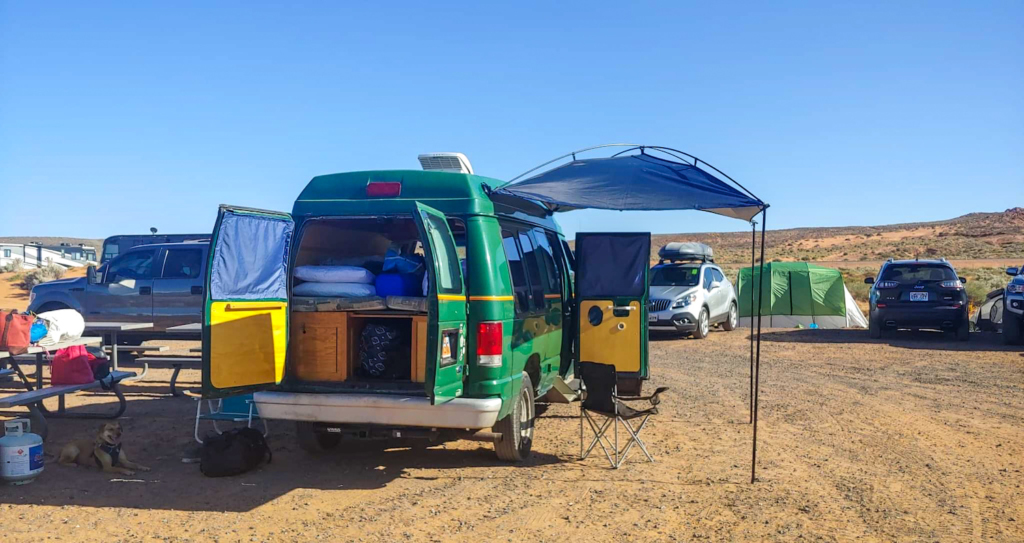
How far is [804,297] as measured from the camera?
21.2m

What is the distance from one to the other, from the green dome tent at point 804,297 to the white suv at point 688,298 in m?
2.43

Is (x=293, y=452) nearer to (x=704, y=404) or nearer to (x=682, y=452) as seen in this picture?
(x=682, y=452)

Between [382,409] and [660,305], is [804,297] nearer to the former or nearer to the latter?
[660,305]

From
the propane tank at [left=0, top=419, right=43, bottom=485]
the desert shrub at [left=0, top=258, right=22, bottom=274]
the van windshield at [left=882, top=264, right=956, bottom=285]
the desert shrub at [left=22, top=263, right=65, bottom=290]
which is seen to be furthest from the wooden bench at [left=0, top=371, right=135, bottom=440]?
the desert shrub at [left=0, top=258, right=22, bottom=274]

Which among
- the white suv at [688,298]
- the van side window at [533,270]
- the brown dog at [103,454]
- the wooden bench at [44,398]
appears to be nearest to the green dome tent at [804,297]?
A: the white suv at [688,298]

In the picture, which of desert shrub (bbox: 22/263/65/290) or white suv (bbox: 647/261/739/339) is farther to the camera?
desert shrub (bbox: 22/263/65/290)

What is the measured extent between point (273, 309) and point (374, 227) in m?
1.66

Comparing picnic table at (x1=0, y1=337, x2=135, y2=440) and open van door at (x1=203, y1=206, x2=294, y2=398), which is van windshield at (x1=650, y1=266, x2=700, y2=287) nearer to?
picnic table at (x1=0, y1=337, x2=135, y2=440)

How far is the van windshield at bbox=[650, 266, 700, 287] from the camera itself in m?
18.1

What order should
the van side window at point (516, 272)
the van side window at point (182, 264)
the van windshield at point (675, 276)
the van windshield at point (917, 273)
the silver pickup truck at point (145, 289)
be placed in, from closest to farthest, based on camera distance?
the van side window at point (516, 272)
the silver pickup truck at point (145, 289)
the van side window at point (182, 264)
the van windshield at point (917, 273)
the van windshield at point (675, 276)

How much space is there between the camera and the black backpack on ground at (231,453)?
6387 millimetres

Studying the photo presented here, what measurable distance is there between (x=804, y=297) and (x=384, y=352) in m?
16.7

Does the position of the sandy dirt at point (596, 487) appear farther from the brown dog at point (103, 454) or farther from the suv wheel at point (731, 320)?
the suv wheel at point (731, 320)

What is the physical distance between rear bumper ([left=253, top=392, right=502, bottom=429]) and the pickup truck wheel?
521 inches
